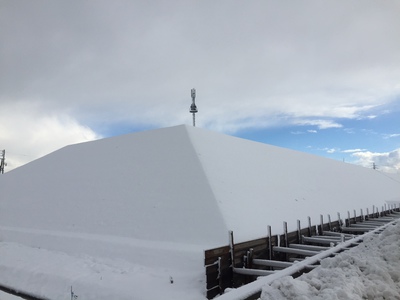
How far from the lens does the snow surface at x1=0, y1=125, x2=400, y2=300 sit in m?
7.29

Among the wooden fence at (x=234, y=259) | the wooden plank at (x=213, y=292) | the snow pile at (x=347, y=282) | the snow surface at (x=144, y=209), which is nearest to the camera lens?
the snow pile at (x=347, y=282)

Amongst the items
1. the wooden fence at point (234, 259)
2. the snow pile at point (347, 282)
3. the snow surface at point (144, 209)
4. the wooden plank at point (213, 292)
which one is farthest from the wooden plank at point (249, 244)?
the snow pile at point (347, 282)

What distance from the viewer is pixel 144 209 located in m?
10.2

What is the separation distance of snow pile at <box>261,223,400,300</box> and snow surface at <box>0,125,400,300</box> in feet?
10.1

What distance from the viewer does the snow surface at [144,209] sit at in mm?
7285

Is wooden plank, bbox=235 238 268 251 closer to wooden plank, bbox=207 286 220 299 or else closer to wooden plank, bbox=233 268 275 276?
wooden plank, bbox=233 268 275 276

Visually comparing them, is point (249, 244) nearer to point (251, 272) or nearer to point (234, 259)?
point (234, 259)

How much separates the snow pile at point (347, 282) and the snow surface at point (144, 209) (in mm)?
3086

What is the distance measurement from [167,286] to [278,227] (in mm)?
5283

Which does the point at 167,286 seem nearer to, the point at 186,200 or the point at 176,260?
the point at 176,260

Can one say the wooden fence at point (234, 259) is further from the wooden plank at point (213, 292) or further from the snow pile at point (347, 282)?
the snow pile at point (347, 282)

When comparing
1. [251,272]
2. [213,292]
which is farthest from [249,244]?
[213,292]

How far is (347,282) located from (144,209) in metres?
7.56

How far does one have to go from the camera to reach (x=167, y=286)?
255 inches
